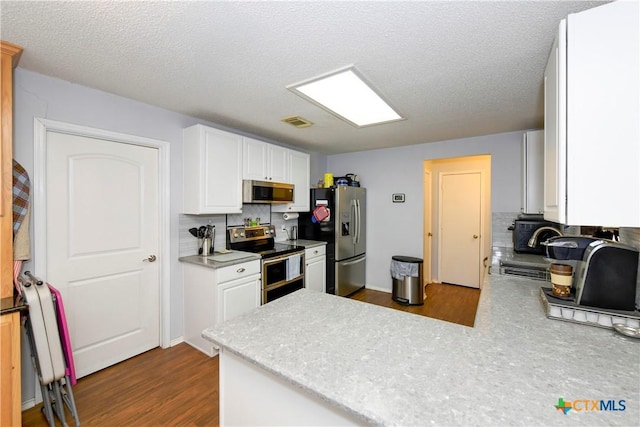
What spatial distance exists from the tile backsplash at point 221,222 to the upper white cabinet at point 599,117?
2.91 metres

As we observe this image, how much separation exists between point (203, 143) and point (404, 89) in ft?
6.17

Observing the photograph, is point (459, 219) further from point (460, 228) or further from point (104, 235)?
point (104, 235)

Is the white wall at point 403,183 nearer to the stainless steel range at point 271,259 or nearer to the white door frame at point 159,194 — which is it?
the stainless steel range at point 271,259

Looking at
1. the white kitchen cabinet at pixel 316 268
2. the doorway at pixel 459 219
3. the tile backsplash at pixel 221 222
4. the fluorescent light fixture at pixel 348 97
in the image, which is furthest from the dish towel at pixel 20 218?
the doorway at pixel 459 219

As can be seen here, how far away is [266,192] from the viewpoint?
127 inches

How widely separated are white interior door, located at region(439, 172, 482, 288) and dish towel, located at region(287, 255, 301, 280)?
9.64 ft

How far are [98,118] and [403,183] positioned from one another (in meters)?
3.65

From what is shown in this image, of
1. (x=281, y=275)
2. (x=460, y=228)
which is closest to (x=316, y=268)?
(x=281, y=275)

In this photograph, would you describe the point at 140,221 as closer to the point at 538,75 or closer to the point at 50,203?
the point at 50,203

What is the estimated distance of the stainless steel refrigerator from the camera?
3906 millimetres

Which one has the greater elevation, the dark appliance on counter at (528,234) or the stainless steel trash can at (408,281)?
the dark appliance on counter at (528,234)

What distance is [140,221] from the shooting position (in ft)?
8.18

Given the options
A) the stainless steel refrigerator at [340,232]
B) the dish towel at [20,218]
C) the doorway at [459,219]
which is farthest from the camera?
the doorway at [459,219]

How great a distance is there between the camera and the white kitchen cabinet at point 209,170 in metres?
2.62
